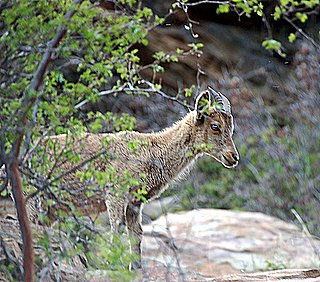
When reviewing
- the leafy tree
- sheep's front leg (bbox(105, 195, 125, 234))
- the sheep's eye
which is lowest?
sheep's front leg (bbox(105, 195, 125, 234))

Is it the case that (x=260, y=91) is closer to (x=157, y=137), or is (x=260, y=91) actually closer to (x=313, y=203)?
(x=313, y=203)

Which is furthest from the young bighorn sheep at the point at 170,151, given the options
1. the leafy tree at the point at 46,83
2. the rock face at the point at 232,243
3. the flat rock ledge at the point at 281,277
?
the leafy tree at the point at 46,83

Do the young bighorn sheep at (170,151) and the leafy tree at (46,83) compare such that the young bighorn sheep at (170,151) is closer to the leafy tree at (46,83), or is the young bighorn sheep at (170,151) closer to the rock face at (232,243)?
the rock face at (232,243)

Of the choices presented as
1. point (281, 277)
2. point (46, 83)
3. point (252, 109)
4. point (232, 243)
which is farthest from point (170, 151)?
point (252, 109)

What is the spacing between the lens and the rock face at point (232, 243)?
33.0 feet

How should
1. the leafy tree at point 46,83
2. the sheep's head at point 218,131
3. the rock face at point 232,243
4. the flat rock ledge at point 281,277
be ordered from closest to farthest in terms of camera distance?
the leafy tree at point 46,83, the flat rock ledge at point 281,277, the sheep's head at point 218,131, the rock face at point 232,243

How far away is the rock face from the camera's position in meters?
10.1

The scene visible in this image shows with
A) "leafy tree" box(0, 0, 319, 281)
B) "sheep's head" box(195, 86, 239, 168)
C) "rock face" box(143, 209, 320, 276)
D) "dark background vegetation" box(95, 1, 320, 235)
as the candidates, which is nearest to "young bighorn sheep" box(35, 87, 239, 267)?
"sheep's head" box(195, 86, 239, 168)

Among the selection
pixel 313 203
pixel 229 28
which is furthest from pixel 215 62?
pixel 313 203

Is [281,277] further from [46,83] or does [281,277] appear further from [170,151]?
[170,151]

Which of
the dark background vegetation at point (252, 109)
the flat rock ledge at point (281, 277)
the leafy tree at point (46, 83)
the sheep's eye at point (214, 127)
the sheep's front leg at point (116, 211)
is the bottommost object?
the dark background vegetation at point (252, 109)

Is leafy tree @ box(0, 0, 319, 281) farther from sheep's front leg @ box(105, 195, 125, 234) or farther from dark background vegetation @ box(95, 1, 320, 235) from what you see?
dark background vegetation @ box(95, 1, 320, 235)

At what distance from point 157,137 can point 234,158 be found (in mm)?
842

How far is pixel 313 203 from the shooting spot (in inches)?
473
